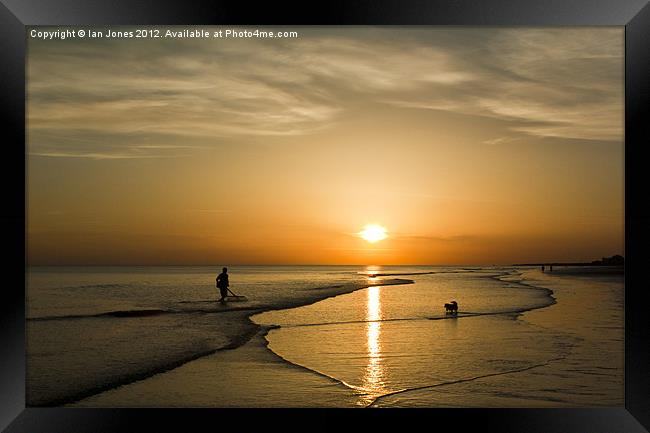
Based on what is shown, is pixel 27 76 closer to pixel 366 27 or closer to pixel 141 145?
pixel 366 27

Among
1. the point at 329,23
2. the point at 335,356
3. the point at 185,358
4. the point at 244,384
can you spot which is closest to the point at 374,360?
the point at 335,356

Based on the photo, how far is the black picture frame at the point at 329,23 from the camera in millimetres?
3533

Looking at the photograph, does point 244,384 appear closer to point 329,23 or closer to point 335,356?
point 335,356

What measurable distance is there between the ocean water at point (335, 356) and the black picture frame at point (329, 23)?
2.21 ft

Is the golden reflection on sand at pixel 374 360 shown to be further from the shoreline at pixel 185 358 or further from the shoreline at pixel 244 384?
the shoreline at pixel 185 358

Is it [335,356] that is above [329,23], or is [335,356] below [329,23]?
below

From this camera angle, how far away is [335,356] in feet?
23.1

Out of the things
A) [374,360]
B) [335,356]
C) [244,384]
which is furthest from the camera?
[335,356]

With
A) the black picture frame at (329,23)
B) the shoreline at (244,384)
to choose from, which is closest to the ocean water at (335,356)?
the shoreline at (244,384)

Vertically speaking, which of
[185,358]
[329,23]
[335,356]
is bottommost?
[185,358]

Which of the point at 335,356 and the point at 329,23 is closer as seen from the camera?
the point at 329,23

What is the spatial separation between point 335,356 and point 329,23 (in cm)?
434

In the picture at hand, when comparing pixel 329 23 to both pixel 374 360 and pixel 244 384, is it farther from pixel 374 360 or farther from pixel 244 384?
pixel 374 360

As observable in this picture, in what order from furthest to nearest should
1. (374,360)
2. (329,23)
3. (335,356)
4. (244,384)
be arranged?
1. (335,356)
2. (374,360)
3. (244,384)
4. (329,23)
